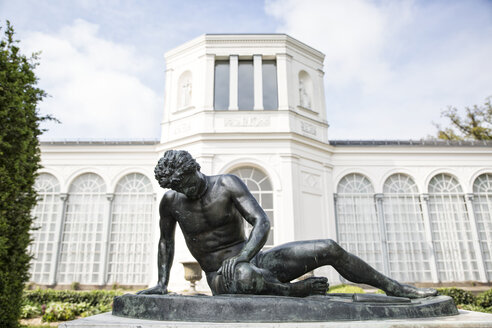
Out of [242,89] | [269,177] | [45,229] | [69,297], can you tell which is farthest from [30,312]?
[242,89]

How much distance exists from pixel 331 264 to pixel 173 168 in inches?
49.6

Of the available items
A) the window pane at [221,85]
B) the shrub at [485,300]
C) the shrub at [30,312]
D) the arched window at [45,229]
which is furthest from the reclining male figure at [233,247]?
the arched window at [45,229]

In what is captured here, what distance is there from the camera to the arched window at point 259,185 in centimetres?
1316

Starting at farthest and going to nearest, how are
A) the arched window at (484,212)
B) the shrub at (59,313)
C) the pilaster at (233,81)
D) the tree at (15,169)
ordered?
1. the arched window at (484,212)
2. the pilaster at (233,81)
3. the shrub at (59,313)
4. the tree at (15,169)

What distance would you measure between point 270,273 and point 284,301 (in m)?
0.45

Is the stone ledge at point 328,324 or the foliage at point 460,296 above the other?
the stone ledge at point 328,324

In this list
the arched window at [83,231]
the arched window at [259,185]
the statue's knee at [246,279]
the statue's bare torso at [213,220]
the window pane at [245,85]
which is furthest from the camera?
the window pane at [245,85]

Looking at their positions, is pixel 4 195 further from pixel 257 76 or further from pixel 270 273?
pixel 257 76

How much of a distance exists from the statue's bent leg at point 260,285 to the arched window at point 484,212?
15.7 metres

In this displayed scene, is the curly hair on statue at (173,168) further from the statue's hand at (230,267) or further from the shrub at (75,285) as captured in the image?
the shrub at (75,285)

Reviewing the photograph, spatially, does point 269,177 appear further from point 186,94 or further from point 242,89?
point 186,94

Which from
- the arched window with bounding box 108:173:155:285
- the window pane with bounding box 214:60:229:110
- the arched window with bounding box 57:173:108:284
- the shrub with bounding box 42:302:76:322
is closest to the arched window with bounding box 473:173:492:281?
the window pane with bounding box 214:60:229:110

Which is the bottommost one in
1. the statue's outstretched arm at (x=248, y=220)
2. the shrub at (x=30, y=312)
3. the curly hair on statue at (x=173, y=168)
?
the shrub at (x=30, y=312)

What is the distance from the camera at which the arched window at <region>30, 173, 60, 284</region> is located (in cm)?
1404
